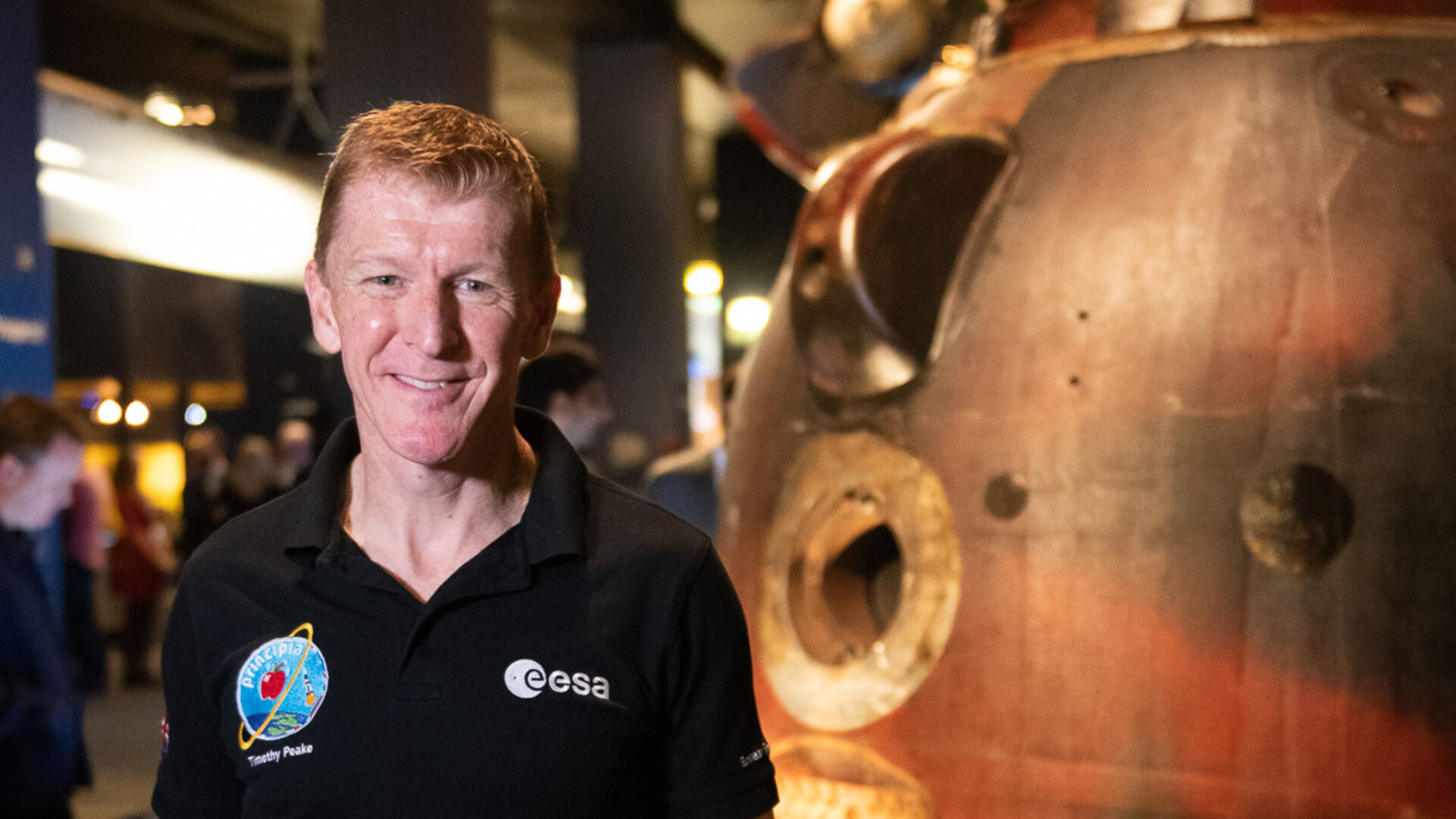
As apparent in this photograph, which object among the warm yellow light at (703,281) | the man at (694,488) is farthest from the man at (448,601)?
the warm yellow light at (703,281)

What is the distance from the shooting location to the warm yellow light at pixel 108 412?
10406 millimetres

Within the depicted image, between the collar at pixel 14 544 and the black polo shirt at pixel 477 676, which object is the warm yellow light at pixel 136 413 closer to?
the collar at pixel 14 544

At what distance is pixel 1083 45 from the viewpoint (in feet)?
10.3

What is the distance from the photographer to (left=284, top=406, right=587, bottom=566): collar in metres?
1.52

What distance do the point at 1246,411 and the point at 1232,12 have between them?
98cm

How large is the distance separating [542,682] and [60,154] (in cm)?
854

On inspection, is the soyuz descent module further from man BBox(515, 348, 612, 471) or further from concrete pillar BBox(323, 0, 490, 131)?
concrete pillar BBox(323, 0, 490, 131)

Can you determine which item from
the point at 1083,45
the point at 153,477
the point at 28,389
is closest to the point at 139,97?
the point at 153,477

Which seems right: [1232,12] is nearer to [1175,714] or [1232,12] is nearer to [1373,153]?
[1373,153]

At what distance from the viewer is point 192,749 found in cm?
161

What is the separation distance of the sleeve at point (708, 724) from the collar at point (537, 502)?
160mm

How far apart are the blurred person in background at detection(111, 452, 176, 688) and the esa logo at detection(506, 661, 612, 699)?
8.34m

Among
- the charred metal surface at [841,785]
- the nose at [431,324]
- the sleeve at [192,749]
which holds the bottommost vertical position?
the charred metal surface at [841,785]

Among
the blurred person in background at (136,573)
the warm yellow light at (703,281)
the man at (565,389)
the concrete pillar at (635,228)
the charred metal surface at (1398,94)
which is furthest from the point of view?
the warm yellow light at (703,281)
